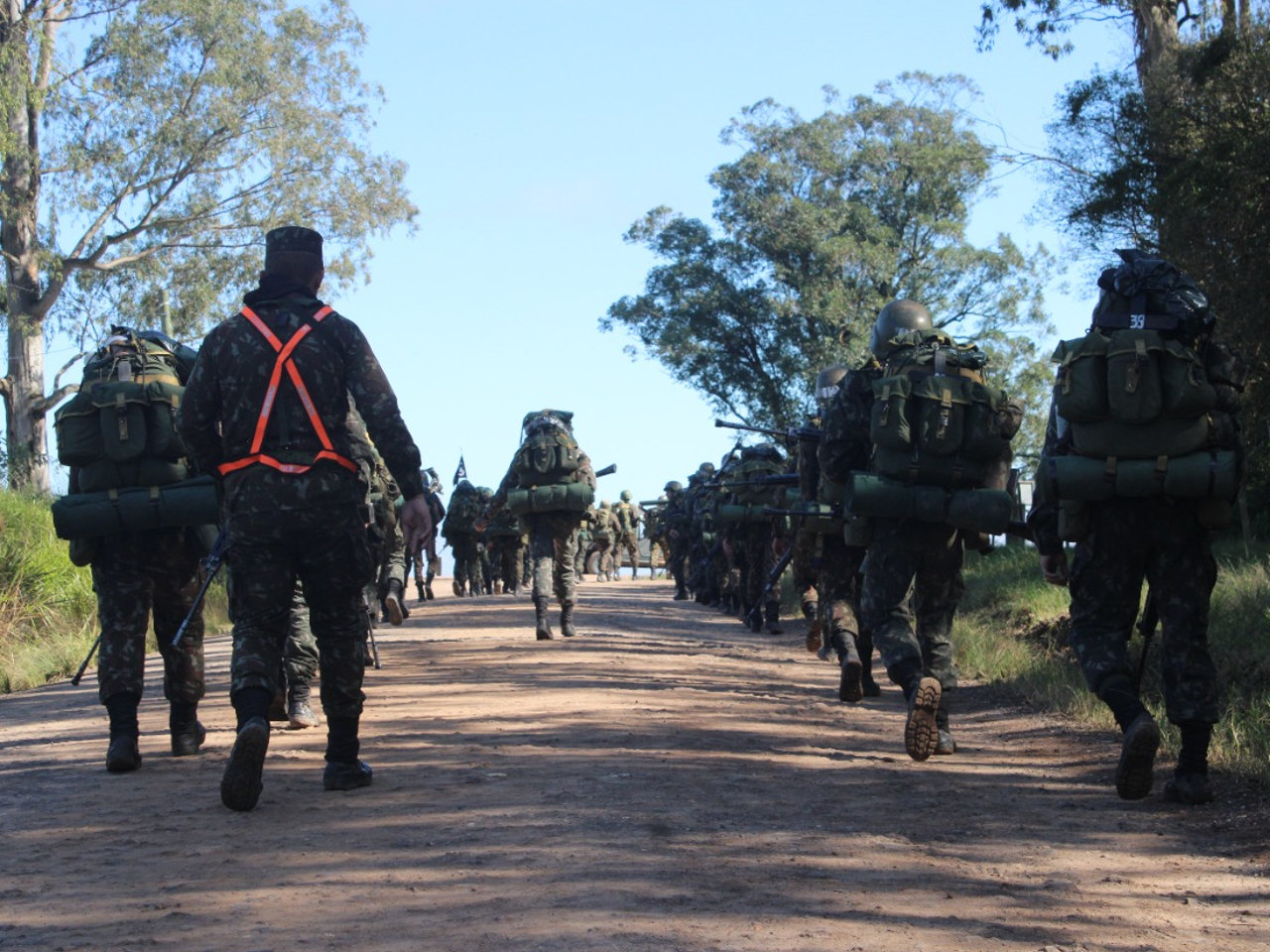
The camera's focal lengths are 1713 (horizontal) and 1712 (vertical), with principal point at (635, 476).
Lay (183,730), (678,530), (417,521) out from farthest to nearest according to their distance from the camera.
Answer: (678,530) < (183,730) < (417,521)

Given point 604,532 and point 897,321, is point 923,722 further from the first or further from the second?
point 604,532

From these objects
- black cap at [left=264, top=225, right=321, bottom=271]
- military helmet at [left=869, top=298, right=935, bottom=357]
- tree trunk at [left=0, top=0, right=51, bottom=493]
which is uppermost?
tree trunk at [left=0, top=0, right=51, bottom=493]

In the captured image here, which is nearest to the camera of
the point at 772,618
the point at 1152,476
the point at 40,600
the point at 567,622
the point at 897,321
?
the point at 1152,476

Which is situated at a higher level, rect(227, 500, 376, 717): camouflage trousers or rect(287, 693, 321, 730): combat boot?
rect(227, 500, 376, 717): camouflage trousers

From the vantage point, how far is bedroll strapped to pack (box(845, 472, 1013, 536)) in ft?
26.3

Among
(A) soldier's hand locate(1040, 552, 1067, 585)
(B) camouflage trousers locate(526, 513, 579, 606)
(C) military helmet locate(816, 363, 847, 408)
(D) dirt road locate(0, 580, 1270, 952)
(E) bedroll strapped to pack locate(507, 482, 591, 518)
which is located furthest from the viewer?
(B) camouflage trousers locate(526, 513, 579, 606)

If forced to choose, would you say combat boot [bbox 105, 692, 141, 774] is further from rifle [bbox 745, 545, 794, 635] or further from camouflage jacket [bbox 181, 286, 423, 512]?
rifle [bbox 745, 545, 794, 635]

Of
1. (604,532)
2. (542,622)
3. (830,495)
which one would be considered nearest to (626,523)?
(604,532)

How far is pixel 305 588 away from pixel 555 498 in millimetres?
8438

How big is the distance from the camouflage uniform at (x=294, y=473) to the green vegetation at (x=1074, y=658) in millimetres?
3747

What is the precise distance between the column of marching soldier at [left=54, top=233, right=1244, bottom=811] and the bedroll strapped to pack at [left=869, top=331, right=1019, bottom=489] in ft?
0.04

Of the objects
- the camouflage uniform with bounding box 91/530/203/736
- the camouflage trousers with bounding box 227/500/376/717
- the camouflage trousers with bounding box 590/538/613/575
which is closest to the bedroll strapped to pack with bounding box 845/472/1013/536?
the camouflage trousers with bounding box 227/500/376/717

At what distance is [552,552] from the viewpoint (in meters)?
15.8

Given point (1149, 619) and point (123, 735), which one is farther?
point (123, 735)
